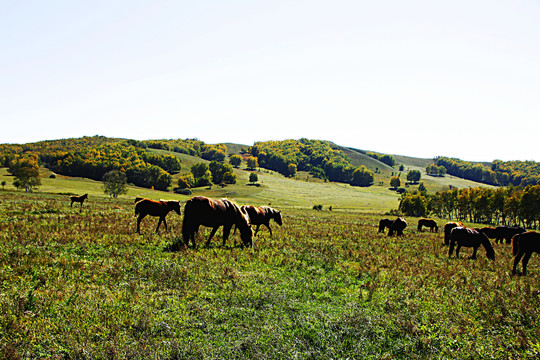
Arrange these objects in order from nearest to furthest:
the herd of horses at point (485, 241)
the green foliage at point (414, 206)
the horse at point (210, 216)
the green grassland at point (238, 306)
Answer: the green grassland at point (238, 306) → the herd of horses at point (485, 241) → the horse at point (210, 216) → the green foliage at point (414, 206)

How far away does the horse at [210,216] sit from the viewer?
14.8 metres

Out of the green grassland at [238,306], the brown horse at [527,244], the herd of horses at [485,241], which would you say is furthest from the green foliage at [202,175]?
the brown horse at [527,244]

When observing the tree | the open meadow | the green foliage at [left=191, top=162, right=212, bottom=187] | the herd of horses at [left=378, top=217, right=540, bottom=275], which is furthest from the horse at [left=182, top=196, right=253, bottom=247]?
the green foliage at [left=191, top=162, right=212, bottom=187]

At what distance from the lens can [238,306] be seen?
331 inches

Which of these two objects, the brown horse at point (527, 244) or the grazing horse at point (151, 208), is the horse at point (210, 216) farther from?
the brown horse at point (527, 244)

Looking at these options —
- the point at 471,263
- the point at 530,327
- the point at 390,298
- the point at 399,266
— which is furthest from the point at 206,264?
the point at 471,263

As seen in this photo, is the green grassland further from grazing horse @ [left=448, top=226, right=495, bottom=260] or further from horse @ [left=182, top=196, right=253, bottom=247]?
grazing horse @ [left=448, top=226, right=495, bottom=260]

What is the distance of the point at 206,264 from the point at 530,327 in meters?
11.1

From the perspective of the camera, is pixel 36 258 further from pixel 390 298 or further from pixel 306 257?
pixel 390 298

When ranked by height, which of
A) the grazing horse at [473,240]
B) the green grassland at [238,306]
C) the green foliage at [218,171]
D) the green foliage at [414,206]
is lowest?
the green foliage at [414,206]

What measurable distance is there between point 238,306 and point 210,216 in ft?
24.0

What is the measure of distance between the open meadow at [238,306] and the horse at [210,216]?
1.56 m

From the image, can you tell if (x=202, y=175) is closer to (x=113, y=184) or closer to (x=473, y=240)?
(x=113, y=184)

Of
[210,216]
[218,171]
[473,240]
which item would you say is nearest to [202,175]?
[218,171]
